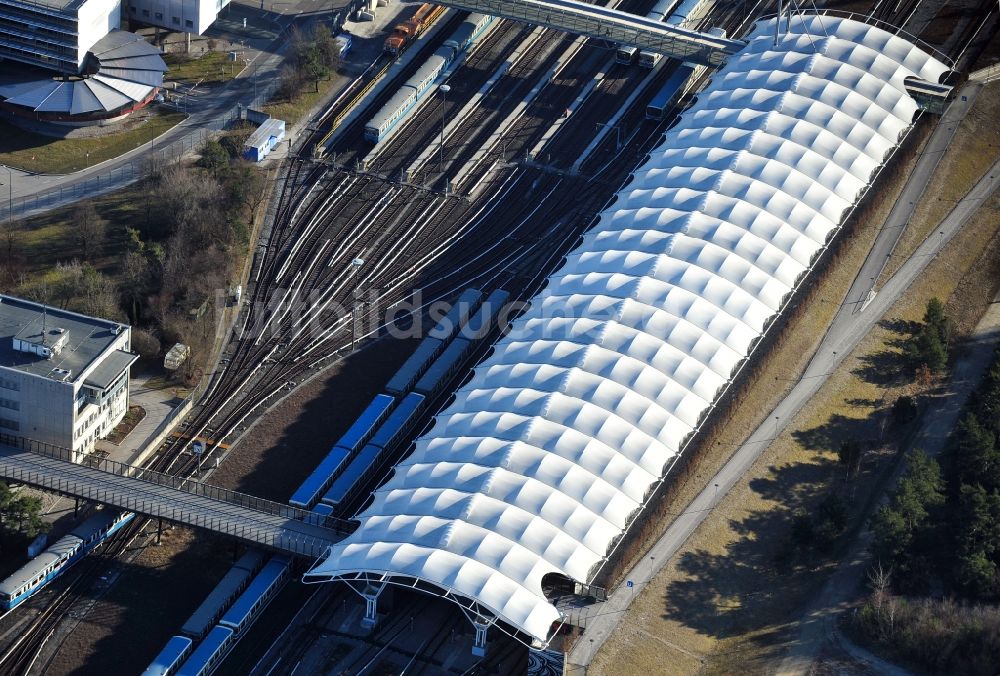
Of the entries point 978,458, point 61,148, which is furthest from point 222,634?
point 61,148

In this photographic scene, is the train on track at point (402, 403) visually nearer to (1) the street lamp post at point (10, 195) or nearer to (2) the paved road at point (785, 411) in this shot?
(2) the paved road at point (785, 411)

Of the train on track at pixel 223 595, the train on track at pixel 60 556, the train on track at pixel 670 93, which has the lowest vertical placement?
the train on track at pixel 60 556

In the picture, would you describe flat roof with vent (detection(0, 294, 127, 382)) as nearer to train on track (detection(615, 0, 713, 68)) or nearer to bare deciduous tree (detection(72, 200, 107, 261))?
bare deciduous tree (detection(72, 200, 107, 261))

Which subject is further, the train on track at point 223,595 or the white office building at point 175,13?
the white office building at point 175,13

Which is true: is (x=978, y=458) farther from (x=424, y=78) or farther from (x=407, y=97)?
(x=424, y=78)

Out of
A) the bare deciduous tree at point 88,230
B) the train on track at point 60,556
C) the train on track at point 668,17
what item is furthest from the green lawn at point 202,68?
the train on track at point 60,556

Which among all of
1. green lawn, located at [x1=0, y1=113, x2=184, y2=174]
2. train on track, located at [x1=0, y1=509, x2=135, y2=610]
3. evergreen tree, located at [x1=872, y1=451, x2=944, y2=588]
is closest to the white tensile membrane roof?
evergreen tree, located at [x1=872, y1=451, x2=944, y2=588]

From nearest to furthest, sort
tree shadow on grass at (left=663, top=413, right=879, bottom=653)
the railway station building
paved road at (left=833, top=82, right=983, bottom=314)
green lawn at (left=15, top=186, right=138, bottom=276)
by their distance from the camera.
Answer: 1. tree shadow on grass at (left=663, top=413, right=879, bottom=653)
2. the railway station building
3. paved road at (left=833, top=82, right=983, bottom=314)
4. green lawn at (left=15, top=186, right=138, bottom=276)

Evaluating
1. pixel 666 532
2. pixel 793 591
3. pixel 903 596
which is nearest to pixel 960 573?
pixel 903 596
